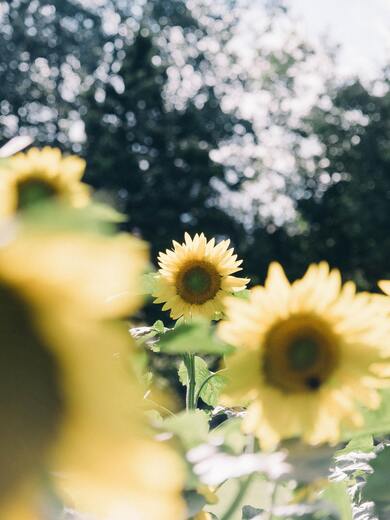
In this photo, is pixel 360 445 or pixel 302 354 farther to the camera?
pixel 360 445

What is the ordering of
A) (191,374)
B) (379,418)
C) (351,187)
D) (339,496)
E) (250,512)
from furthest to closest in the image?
(351,187), (191,374), (250,512), (339,496), (379,418)

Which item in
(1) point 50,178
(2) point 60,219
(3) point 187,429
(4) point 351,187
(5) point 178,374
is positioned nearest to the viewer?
(2) point 60,219

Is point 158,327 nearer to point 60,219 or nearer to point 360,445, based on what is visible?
point 360,445

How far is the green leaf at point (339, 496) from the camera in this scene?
79 centimetres

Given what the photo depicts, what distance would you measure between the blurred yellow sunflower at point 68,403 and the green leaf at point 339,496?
48 centimetres

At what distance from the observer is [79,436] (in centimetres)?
33

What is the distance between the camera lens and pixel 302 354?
0.63 metres

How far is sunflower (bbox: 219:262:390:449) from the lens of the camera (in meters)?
0.59

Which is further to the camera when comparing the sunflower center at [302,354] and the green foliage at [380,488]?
the green foliage at [380,488]

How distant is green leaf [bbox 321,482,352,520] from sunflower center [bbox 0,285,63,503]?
0.51 meters

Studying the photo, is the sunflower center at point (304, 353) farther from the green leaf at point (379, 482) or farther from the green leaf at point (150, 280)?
the green leaf at point (150, 280)

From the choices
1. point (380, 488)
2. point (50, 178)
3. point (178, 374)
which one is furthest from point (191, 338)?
point (178, 374)

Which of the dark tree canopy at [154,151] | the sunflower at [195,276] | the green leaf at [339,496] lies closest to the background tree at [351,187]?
the dark tree canopy at [154,151]

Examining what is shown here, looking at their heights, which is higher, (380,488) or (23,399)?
(380,488)
